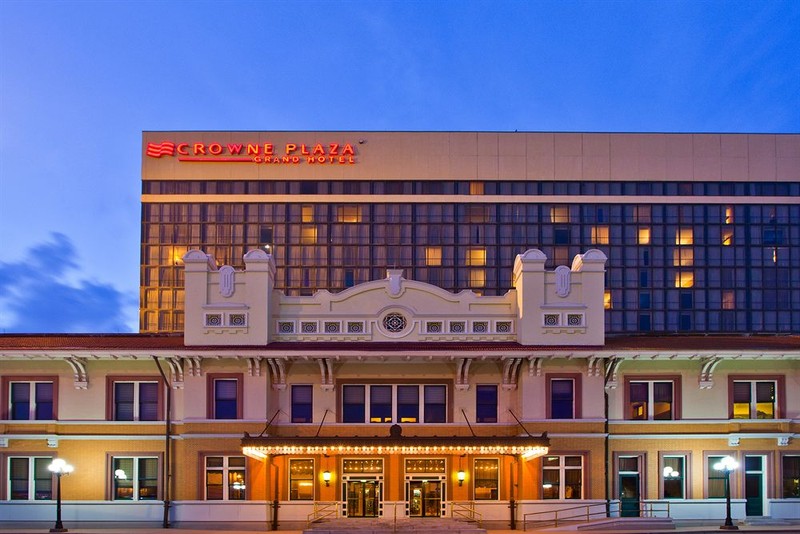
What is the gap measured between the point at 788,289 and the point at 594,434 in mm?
79085

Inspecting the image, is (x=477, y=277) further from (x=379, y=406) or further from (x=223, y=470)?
(x=223, y=470)

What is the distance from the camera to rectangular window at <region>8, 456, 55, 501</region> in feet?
119

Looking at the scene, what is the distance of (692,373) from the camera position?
121ft

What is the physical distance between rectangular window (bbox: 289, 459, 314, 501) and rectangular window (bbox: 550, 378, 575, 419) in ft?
Answer: 35.6

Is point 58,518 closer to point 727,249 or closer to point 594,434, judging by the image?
point 594,434

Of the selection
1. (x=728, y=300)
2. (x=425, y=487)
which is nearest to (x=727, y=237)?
(x=728, y=300)

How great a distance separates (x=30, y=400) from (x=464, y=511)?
64.5 ft

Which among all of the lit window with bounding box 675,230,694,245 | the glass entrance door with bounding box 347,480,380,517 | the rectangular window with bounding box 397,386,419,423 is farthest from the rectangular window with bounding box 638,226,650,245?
the glass entrance door with bounding box 347,480,380,517

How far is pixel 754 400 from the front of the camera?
121 feet

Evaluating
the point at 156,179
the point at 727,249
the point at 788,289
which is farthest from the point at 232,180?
the point at 788,289

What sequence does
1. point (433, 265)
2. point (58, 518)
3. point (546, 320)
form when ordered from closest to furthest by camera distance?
point (58, 518) → point (546, 320) → point (433, 265)

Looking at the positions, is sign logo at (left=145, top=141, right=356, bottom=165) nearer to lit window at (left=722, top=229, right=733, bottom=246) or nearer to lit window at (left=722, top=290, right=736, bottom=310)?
lit window at (left=722, top=229, right=733, bottom=246)

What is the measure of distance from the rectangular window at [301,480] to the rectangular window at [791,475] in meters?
20.8

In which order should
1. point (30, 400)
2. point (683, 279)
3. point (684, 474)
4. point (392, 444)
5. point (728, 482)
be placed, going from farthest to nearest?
point (683, 279) → point (30, 400) → point (684, 474) → point (392, 444) → point (728, 482)
